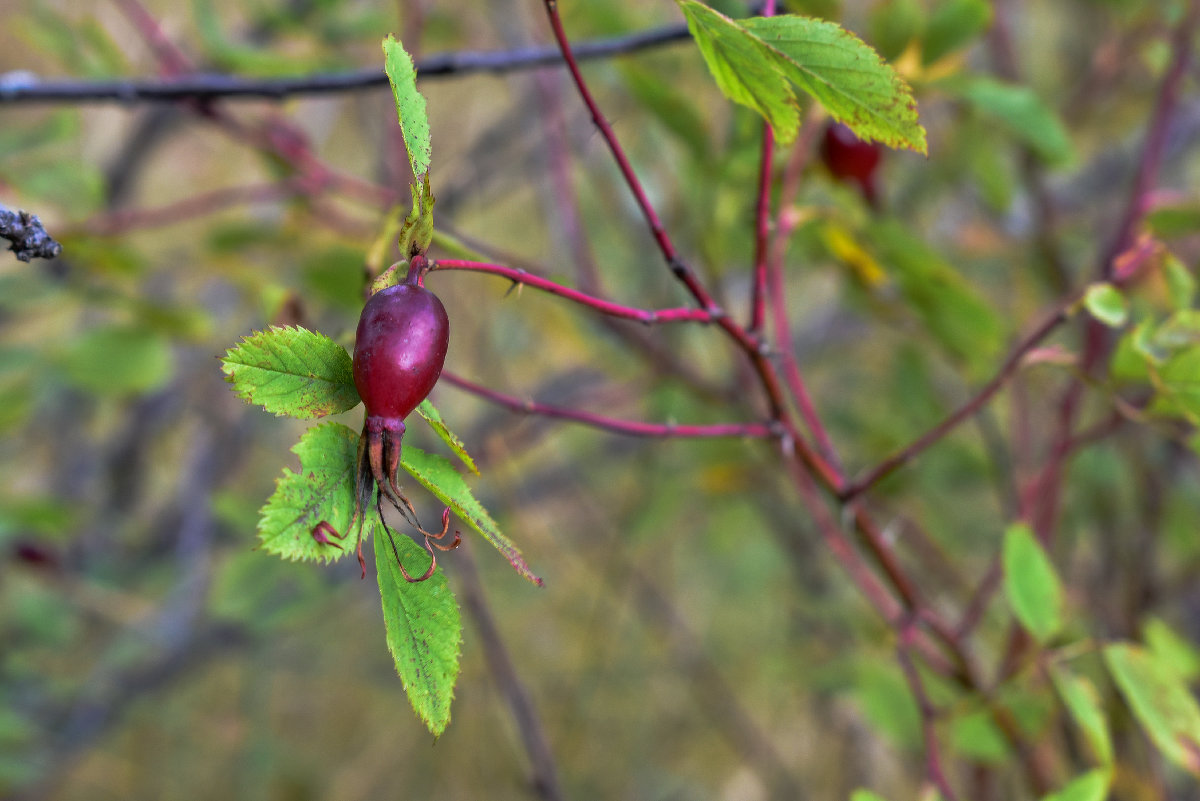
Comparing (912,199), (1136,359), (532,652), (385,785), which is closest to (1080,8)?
(912,199)

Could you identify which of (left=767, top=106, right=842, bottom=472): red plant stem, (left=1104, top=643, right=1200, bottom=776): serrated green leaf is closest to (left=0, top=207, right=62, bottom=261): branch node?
(left=767, top=106, right=842, bottom=472): red plant stem

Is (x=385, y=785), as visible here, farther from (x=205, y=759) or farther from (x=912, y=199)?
(x=912, y=199)

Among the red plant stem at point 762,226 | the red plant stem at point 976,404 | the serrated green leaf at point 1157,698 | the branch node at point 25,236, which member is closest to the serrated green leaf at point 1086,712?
the serrated green leaf at point 1157,698

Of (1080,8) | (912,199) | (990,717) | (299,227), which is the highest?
(299,227)

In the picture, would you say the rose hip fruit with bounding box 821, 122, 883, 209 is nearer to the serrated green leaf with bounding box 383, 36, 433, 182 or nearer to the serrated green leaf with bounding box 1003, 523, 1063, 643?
the serrated green leaf with bounding box 1003, 523, 1063, 643

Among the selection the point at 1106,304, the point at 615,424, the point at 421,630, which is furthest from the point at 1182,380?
the point at 421,630

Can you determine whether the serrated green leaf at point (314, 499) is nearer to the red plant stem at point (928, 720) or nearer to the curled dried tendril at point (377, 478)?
the curled dried tendril at point (377, 478)

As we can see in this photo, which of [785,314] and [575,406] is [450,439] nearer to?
[785,314]
